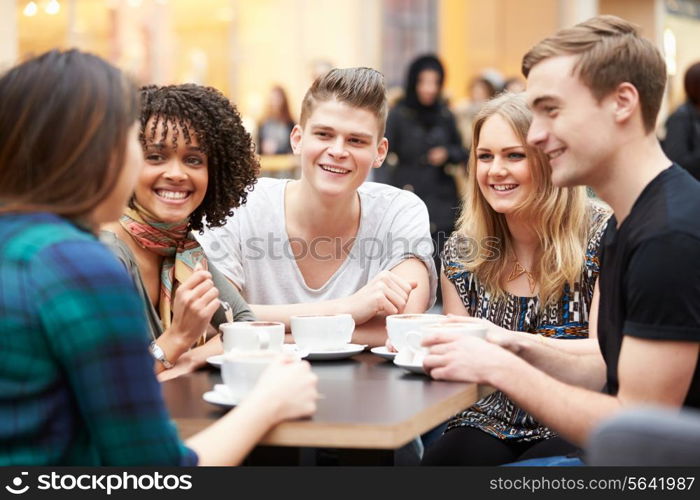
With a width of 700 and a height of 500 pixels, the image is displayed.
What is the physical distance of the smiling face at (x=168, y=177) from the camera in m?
2.71

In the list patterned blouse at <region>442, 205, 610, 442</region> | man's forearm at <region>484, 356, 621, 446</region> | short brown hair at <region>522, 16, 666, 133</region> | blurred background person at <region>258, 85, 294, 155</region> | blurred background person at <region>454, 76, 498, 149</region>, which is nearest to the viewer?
man's forearm at <region>484, 356, 621, 446</region>

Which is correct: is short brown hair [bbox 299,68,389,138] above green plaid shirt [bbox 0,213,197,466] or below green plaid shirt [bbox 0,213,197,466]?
above

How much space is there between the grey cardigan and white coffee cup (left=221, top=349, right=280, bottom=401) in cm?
67

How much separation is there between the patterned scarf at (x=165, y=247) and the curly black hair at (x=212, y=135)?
21 cm

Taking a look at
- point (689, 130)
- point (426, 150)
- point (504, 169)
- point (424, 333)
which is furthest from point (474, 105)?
point (424, 333)

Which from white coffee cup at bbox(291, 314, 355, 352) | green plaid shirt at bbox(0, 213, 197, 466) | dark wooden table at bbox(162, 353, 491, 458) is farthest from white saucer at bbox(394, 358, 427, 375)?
green plaid shirt at bbox(0, 213, 197, 466)

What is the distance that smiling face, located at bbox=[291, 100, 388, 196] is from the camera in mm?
3232

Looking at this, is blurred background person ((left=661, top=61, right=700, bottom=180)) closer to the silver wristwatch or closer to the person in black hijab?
the person in black hijab

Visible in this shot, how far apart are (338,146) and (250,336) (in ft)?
3.92

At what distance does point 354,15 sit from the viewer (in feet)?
38.9

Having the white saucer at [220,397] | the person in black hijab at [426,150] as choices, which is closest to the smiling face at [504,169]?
the white saucer at [220,397]

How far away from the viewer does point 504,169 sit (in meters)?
2.95

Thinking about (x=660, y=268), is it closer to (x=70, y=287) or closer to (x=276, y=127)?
(x=70, y=287)

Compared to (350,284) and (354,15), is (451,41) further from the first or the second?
(350,284)
